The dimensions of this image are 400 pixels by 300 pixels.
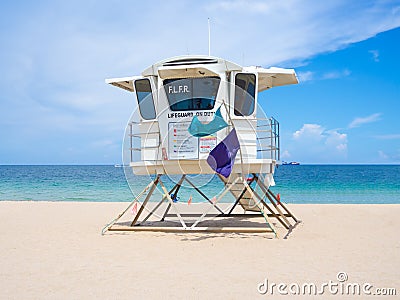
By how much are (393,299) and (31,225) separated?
40.0 ft

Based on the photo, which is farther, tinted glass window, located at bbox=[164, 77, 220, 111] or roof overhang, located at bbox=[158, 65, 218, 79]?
tinted glass window, located at bbox=[164, 77, 220, 111]

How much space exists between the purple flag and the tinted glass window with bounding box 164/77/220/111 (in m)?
1.07

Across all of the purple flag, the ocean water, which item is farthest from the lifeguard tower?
the ocean water

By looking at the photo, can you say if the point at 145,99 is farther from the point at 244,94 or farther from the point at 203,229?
the point at 203,229

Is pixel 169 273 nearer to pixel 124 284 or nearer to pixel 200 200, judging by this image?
pixel 124 284

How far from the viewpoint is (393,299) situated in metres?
7.17

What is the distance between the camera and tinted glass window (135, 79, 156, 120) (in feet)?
44.7

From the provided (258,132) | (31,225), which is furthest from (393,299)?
(31,225)

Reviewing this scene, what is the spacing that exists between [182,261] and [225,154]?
11.6 feet

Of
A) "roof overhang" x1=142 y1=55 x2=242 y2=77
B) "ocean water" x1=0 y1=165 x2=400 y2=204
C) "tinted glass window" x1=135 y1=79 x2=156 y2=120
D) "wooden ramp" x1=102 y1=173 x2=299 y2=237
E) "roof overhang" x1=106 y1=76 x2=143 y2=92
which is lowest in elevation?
"ocean water" x1=0 y1=165 x2=400 y2=204

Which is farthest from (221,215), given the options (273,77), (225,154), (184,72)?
(184,72)

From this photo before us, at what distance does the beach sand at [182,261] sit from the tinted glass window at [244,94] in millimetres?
3419

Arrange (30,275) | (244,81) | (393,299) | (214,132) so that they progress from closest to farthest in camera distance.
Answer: (393,299), (30,275), (214,132), (244,81)

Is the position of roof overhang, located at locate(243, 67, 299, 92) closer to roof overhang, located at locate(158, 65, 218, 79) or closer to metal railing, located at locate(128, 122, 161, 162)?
roof overhang, located at locate(158, 65, 218, 79)
